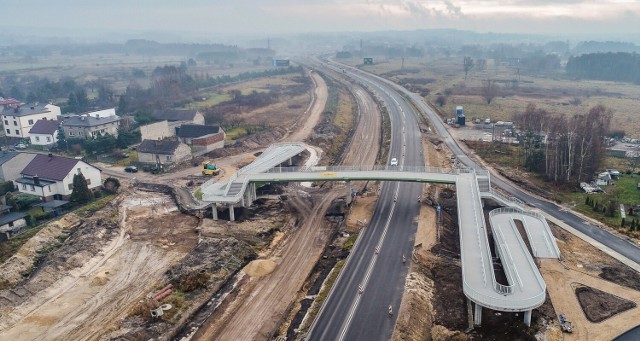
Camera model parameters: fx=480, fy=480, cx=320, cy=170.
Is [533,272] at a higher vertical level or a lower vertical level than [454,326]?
higher

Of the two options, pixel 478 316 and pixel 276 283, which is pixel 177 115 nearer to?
pixel 276 283

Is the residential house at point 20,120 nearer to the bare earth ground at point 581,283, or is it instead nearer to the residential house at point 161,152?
the residential house at point 161,152

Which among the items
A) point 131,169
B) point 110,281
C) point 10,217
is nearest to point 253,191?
point 110,281

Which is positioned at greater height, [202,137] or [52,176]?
[202,137]

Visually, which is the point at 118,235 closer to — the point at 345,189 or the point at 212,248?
the point at 212,248

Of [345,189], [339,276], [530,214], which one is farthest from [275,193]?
[530,214]

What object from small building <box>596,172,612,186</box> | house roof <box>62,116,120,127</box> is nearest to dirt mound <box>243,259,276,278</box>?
small building <box>596,172,612,186</box>

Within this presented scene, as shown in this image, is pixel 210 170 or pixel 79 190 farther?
pixel 210 170

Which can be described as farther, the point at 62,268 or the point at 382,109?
the point at 382,109
